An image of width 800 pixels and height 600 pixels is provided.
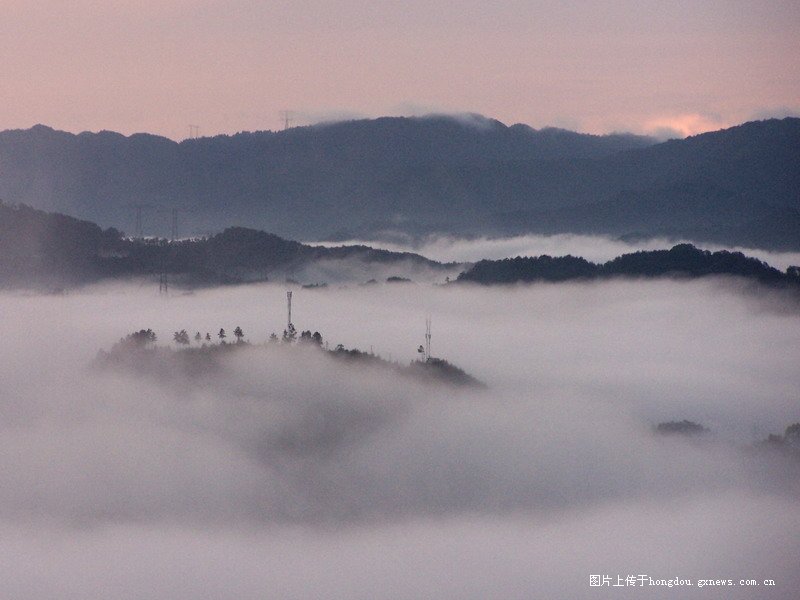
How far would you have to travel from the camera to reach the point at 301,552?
89188mm

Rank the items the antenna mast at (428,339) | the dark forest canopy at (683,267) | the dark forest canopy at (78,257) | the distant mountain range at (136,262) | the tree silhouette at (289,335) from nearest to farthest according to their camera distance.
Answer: the tree silhouette at (289,335) < the antenna mast at (428,339) < the dark forest canopy at (78,257) < the distant mountain range at (136,262) < the dark forest canopy at (683,267)

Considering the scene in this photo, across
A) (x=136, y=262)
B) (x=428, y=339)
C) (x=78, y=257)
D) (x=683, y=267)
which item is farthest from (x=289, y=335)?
(x=683, y=267)

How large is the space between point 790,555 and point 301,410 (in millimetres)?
46703

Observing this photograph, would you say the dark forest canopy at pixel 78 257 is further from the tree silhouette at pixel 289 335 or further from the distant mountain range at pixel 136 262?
the tree silhouette at pixel 289 335

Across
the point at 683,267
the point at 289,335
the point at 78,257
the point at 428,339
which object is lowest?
the point at 428,339

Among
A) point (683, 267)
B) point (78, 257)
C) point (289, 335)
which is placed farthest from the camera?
point (683, 267)

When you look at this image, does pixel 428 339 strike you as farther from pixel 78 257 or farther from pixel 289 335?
pixel 78 257

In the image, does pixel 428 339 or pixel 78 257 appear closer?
pixel 428 339

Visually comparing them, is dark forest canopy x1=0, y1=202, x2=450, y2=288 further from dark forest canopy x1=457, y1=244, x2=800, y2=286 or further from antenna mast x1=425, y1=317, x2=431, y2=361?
dark forest canopy x1=457, y1=244, x2=800, y2=286

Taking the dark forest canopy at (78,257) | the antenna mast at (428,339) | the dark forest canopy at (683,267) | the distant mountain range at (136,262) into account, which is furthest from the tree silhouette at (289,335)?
the dark forest canopy at (683,267)

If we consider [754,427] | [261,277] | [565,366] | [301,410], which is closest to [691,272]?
[565,366]

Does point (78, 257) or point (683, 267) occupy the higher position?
point (78, 257)

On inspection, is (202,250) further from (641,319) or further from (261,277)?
(641,319)

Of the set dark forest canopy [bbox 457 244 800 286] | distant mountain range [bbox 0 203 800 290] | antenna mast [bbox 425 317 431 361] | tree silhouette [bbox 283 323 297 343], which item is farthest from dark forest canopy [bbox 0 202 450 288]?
tree silhouette [bbox 283 323 297 343]
